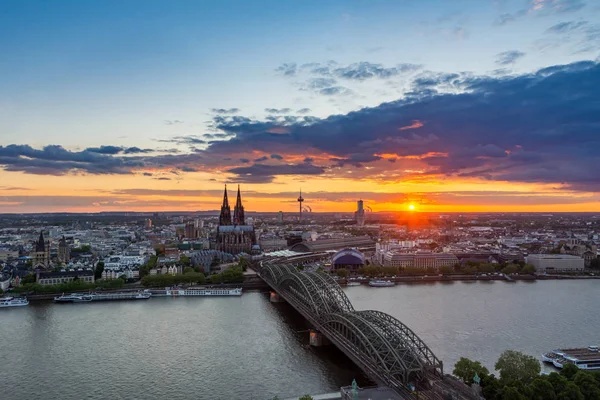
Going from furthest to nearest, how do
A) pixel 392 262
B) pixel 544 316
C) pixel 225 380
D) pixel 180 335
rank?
pixel 392 262 < pixel 544 316 < pixel 180 335 < pixel 225 380

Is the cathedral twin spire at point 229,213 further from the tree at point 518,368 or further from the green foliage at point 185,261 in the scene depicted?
the tree at point 518,368

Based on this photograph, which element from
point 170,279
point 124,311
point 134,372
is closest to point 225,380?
point 134,372

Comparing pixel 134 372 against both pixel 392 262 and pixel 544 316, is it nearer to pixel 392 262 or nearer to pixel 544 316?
pixel 544 316

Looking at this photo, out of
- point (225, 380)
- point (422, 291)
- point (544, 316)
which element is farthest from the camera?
point (422, 291)

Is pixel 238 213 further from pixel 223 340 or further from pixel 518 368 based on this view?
pixel 518 368

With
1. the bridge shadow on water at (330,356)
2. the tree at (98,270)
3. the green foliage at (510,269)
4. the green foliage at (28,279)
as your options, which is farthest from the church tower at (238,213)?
the bridge shadow on water at (330,356)
